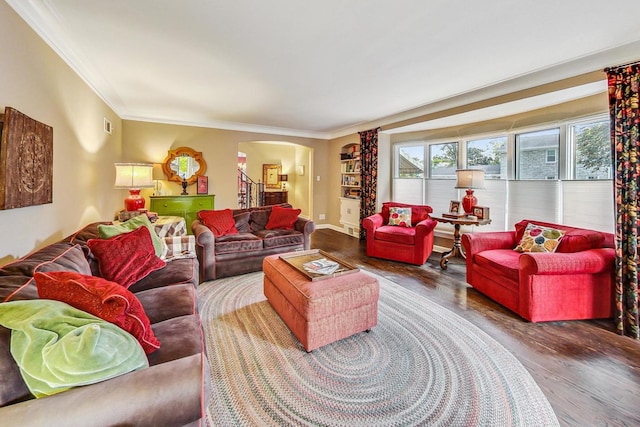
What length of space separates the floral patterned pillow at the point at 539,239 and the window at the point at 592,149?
2.83 ft

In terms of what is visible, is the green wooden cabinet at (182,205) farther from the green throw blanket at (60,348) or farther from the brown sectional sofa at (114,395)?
the green throw blanket at (60,348)

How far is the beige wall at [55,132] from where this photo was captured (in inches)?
68.4

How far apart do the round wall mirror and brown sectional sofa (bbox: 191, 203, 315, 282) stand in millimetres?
1853

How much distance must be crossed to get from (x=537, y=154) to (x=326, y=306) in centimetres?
363

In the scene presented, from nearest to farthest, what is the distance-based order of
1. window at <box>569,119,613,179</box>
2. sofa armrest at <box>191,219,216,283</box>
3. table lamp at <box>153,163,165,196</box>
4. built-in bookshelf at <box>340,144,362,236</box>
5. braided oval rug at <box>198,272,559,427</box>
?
1. braided oval rug at <box>198,272,559,427</box>
2. window at <box>569,119,613,179</box>
3. sofa armrest at <box>191,219,216,283</box>
4. table lamp at <box>153,163,165,196</box>
5. built-in bookshelf at <box>340,144,362,236</box>

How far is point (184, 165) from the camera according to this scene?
524cm

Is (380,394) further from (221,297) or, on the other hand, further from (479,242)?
(479,242)

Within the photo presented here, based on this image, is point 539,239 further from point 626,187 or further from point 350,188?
point 350,188

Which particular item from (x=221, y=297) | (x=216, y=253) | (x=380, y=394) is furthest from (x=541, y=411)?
(x=216, y=253)

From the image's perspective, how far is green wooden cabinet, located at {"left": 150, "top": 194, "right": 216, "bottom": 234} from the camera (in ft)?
16.1

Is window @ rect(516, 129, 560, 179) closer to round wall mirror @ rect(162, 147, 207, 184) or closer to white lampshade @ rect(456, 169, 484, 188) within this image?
white lampshade @ rect(456, 169, 484, 188)

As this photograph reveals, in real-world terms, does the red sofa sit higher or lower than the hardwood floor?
higher

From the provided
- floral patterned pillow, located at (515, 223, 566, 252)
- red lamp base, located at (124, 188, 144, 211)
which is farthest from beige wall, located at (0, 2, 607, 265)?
floral patterned pillow, located at (515, 223, 566, 252)

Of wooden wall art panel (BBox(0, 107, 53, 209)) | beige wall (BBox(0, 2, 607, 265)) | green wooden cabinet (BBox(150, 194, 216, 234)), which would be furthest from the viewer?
green wooden cabinet (BBox(150, 194, 216, 234))
